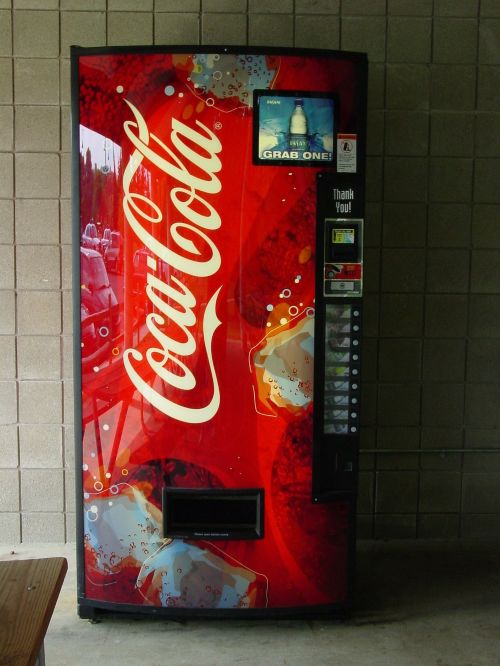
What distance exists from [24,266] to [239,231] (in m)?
1.17

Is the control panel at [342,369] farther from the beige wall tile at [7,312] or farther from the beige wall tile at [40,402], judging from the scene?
the beige wall tile at [7,312]

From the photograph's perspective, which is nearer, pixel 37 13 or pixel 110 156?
pixel 110 156

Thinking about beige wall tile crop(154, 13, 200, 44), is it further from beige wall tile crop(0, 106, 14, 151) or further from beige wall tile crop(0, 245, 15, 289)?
beige wall tile crop(0, 245, 15, 289)

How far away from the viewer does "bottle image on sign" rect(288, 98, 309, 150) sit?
2.04 m

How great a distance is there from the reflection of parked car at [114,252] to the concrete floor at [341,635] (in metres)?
1.25

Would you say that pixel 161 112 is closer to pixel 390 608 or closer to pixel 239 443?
pixel 239 443

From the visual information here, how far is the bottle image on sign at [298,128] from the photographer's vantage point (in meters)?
2.04

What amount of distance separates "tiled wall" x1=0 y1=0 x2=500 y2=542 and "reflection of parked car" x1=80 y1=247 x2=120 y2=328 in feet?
2.35

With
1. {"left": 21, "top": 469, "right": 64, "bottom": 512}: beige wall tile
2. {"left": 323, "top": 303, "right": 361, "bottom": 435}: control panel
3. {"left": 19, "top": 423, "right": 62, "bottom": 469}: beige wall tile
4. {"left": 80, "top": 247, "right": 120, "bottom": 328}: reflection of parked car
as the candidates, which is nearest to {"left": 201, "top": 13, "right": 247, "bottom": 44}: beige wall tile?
{"left": 80, "top": 247, "right": 120, "bottom": 328}: reflection of parked car

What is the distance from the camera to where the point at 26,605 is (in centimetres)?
119

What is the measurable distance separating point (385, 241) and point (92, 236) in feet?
4.35

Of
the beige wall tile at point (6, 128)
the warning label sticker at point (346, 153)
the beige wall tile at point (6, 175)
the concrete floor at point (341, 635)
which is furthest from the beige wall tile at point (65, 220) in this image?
the concrete floor at point (341, 635)

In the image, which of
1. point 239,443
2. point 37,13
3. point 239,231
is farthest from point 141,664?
point 37,13

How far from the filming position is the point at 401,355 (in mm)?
2867
